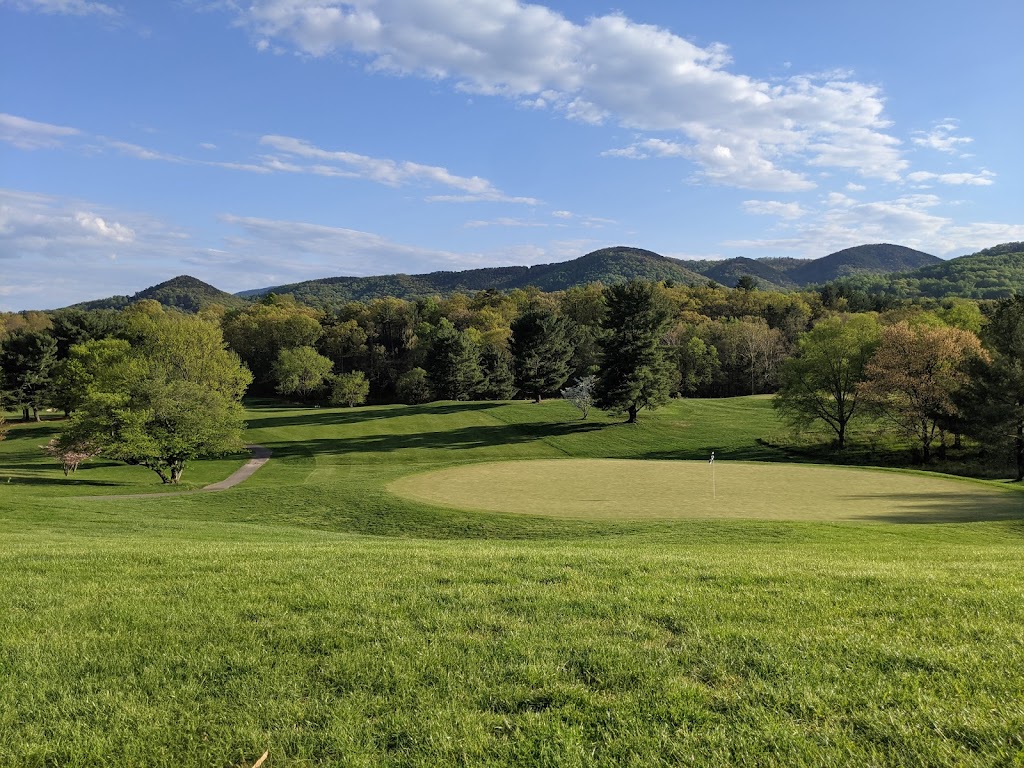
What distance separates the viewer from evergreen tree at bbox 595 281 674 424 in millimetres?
53688

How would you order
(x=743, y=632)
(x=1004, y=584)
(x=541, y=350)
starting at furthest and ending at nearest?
(x=541, y=350), (x=1004, y=584), (x=743, y=632)

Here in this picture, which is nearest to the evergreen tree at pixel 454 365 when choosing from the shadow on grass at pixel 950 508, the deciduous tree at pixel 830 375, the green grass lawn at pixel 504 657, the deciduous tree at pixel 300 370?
the deciduous tree at pixel 300 370

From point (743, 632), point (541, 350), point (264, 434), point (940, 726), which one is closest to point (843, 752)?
point (940, 726)

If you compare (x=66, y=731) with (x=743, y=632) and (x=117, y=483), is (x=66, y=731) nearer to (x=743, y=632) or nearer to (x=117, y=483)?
(x=743, y=632)

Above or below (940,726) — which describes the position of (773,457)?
below

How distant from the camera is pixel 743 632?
233 inches

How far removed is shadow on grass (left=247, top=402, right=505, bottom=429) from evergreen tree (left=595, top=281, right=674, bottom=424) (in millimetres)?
15606

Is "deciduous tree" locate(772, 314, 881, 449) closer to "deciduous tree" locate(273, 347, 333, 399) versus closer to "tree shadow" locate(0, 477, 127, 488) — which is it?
"tree shadow" locate(0, 477, 127, 488)

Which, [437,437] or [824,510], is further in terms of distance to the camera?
[437,437]

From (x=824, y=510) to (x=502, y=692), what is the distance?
20181mm

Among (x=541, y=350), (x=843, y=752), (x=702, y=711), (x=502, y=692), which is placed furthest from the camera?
(x=541, y=350)

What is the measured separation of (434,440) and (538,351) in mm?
23727

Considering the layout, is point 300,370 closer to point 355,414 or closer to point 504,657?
point 355,414

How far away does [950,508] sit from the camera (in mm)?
22094
